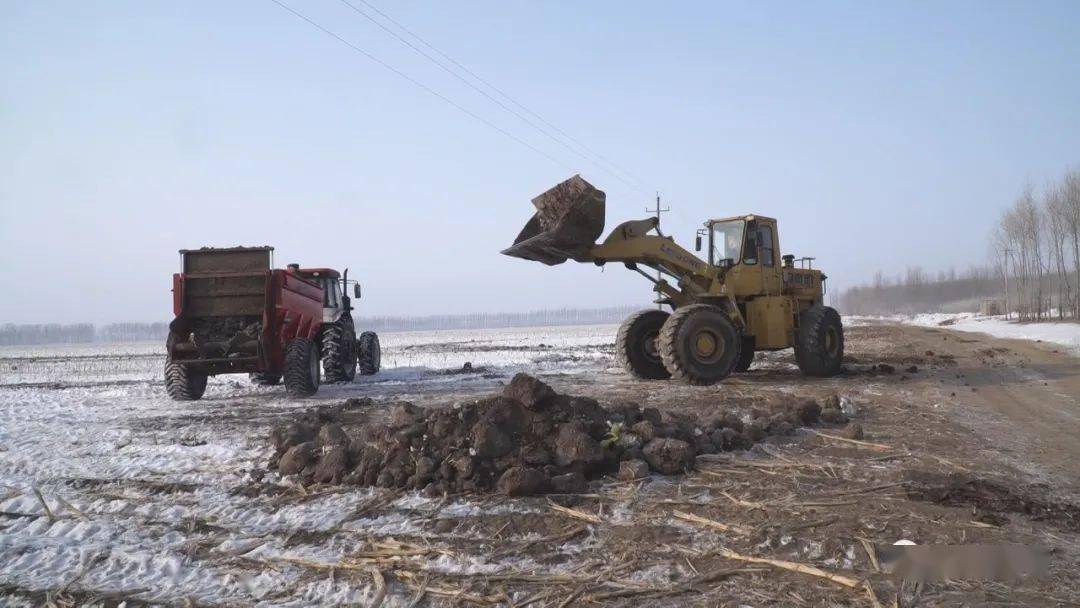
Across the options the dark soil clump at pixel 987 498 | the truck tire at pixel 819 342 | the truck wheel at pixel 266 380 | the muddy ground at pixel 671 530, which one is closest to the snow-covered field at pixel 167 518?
the muddy ground at pixel 671 530

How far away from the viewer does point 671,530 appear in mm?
4402

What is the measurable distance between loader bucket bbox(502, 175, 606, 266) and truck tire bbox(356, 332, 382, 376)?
6727mm

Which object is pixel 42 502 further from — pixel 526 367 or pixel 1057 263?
pixel 1057 263

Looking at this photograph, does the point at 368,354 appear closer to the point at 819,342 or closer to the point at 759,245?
the point at 759,245

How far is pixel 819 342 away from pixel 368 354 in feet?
34.6

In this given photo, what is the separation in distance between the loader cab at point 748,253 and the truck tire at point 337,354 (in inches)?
314

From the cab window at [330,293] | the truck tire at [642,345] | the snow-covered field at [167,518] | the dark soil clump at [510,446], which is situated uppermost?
the cab window at [330,293]

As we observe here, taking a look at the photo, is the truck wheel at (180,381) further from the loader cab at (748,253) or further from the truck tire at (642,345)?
the loader cab at (748,253)

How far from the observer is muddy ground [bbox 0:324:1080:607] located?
3.55m

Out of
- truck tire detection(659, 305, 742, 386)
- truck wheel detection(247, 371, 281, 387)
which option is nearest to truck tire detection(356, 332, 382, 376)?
truck wheel detection(247, 371, 281, 387)

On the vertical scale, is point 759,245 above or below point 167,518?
above

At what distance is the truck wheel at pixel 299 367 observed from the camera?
39.4 ft

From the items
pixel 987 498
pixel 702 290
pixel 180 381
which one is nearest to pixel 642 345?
pixel 702 290

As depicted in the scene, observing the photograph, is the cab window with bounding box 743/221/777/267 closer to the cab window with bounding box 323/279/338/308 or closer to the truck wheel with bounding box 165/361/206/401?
the cab window with bounding box 323/279/338/308
